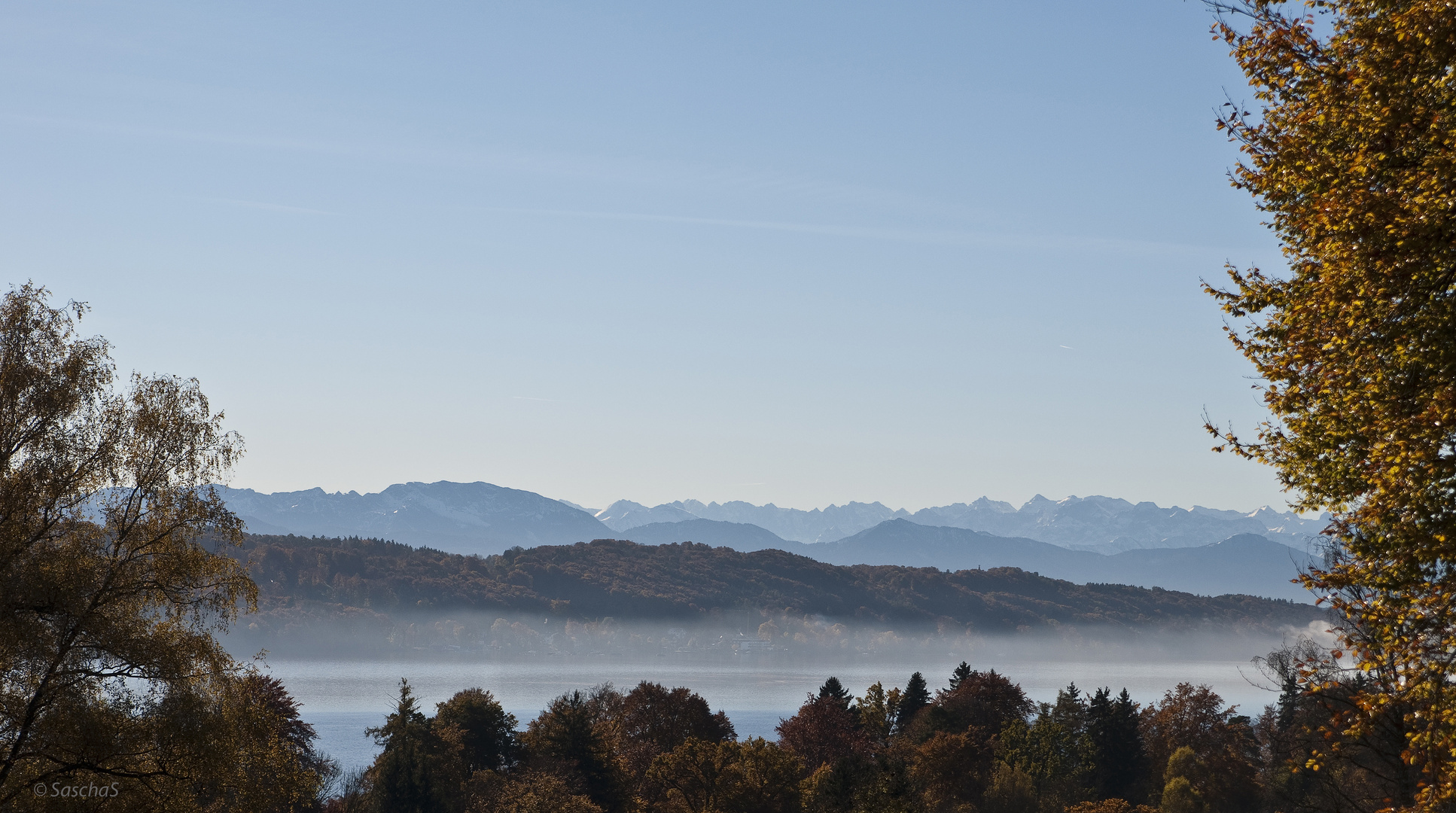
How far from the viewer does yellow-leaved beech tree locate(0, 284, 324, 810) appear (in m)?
17.1

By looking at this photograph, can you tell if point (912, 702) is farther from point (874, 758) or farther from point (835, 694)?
point (874, 758)

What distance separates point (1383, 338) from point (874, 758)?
48073 millimetres

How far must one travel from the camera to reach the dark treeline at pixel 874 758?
46.9 m

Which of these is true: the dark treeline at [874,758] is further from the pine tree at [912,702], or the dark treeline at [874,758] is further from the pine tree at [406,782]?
the pine tree at [912,702]

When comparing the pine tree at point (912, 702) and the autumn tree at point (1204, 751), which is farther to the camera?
the pine tree at point (912, 702)

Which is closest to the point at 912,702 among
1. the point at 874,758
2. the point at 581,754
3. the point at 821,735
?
the point at 821,735

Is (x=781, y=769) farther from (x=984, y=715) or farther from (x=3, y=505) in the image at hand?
(x=3, y=505)

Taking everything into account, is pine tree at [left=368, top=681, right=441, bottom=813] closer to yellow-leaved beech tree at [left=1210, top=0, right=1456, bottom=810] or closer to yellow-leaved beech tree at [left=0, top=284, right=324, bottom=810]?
yellow-leaved beech tree at [left=0, top=284, right=324, bottom=810]

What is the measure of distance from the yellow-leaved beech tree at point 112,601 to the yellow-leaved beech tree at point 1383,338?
17147 millimetres

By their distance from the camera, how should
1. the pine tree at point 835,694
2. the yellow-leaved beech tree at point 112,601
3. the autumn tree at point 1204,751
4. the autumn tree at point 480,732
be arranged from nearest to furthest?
the yellow-leaved beech tree at point 112,601 < the autumn tree at point 480,732 < the autumn tree at point 1204,751 < the pine tree at point 835,694

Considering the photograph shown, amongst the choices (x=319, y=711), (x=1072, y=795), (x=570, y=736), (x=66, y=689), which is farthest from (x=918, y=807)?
(x=319, y=711)

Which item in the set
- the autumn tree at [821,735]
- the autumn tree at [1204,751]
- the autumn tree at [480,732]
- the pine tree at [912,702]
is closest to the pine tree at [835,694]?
the autumn tree at [821,735]

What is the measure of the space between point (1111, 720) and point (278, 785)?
60.1m

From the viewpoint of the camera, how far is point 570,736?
55.5 metres
